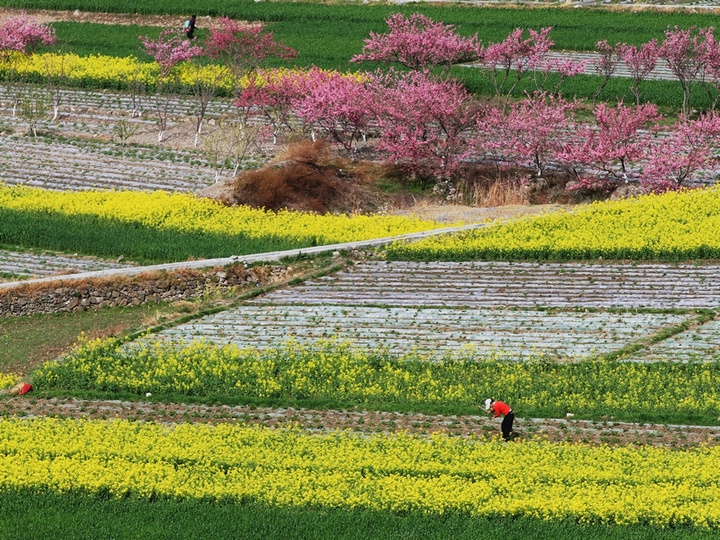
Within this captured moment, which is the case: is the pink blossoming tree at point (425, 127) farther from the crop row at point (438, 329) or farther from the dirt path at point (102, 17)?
the dirt path at point (102, 17)

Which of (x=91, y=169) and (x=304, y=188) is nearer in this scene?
(x=304, y=188)

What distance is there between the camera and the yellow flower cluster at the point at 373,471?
26109 millimetres

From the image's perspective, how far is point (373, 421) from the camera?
3116 cm

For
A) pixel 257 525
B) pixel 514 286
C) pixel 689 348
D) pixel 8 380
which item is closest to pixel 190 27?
pixel 514 286

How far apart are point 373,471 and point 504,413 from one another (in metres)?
3.23

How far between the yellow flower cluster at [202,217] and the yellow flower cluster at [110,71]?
37.5 feet

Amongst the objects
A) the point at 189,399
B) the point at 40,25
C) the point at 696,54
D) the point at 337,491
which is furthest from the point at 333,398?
the point at 40,25

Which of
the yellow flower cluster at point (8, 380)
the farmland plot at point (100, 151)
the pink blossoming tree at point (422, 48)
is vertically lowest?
the yellow flower cluster at point (8, 380)

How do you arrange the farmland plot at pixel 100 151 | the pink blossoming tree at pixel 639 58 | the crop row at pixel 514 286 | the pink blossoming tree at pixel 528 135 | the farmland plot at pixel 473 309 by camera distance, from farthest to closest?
the pink blossoming tree at pixel 639 58 < the farmland plot at pixel 100 151 < the pink blossoming tree at pixel 528 135 < the crop row at pixel 514 286 < the farmland plot at pixel 473 309

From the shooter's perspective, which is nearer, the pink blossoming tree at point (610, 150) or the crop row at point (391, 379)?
the crop row at point (391, 379)

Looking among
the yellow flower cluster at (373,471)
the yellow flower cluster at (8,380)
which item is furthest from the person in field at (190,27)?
the yellow flower cluster at (373,471)

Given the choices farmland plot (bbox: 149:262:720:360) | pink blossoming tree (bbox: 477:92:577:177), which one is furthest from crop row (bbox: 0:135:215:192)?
farmland plot (bbox: 149:262:720:360)

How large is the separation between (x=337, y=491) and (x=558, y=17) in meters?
44.3

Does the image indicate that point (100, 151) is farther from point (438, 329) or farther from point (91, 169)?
point (438, 329)
